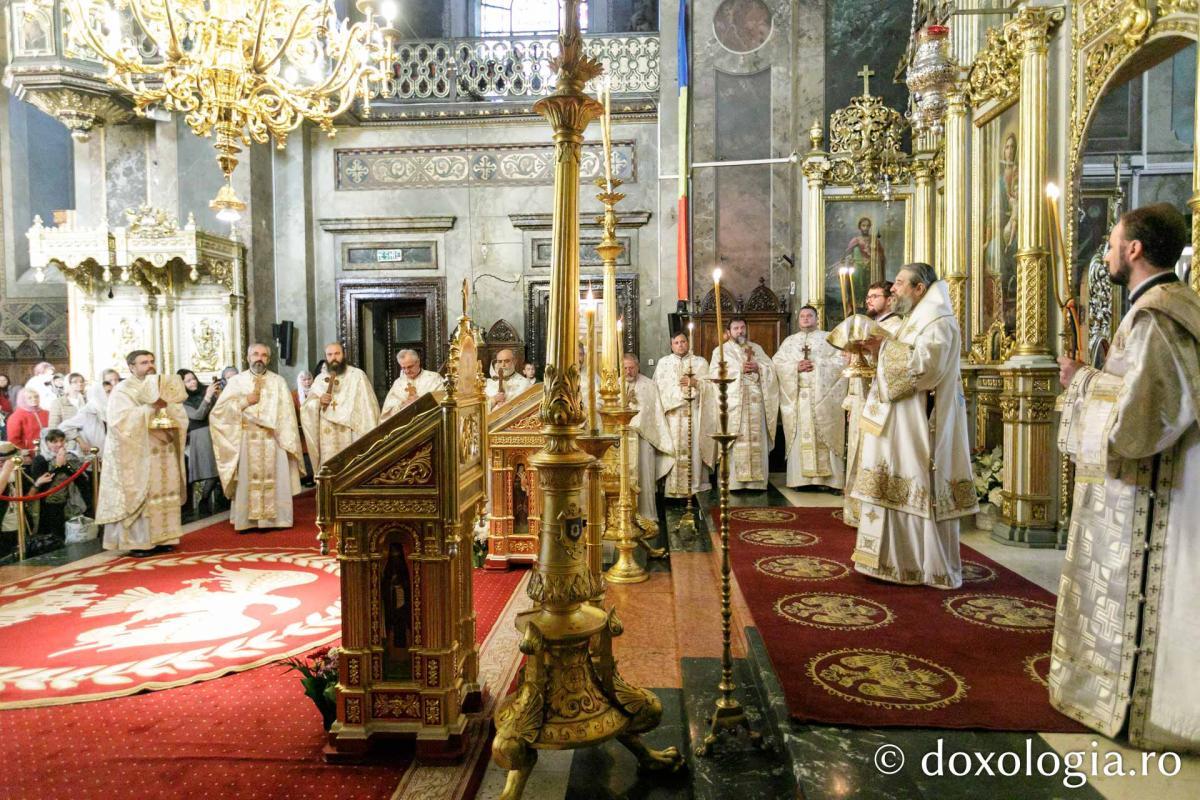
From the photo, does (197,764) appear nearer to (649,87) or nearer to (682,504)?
(682,504)

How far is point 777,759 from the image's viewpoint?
2594 millimetres

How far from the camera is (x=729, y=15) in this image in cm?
1102

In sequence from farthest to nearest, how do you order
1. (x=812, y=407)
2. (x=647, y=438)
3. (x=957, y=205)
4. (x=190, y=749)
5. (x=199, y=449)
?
1. (x=199, y=449)
2. (x=812, y=407)
3. (x=647, y=438)
4. (x=957, y=205)
5. (x=190, y=749)

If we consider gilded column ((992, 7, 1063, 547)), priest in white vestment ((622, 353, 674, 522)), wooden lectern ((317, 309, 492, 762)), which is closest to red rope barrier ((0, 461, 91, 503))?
wooden lectern ((317, 309, 492, 762))

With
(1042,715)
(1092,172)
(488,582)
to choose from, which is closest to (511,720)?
(1042,715)

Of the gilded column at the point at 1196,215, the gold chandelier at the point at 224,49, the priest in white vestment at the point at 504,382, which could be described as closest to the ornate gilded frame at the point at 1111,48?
the gilded column at the point at 1196,215

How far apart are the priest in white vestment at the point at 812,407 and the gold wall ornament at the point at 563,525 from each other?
6369mm

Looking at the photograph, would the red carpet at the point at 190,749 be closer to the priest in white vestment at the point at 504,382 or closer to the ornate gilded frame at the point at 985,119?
the priest in white vestment at the point at 504,382

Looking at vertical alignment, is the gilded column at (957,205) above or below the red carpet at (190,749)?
above

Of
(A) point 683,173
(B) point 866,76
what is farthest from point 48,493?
(B) point 866,76

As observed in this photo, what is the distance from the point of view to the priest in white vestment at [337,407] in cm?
870

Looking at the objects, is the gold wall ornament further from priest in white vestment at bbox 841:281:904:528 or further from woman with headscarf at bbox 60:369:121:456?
woman with headscarf at bbox 60:369:121:456

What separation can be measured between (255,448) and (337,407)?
3.68ft

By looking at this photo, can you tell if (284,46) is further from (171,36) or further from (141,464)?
(141,464)
